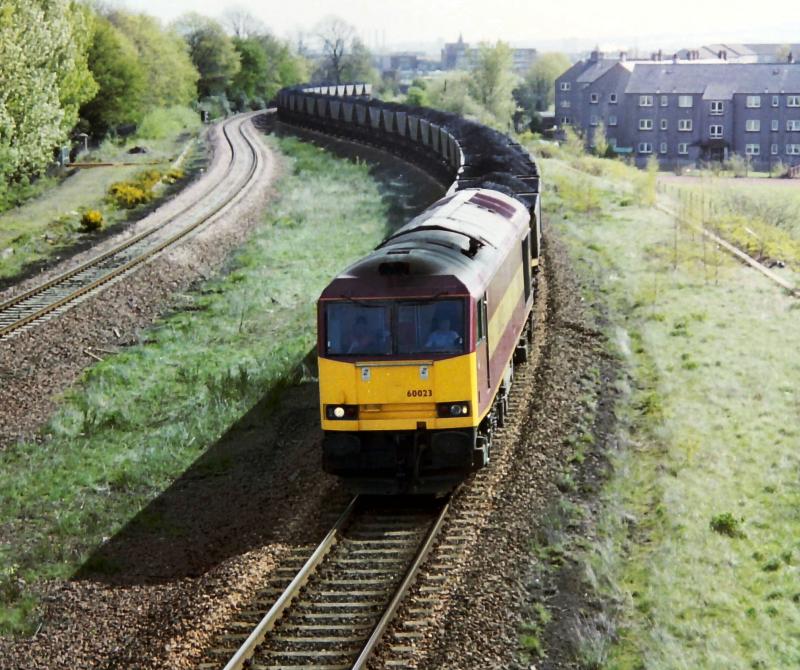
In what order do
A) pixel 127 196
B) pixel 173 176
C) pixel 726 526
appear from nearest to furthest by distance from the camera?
pixel 726 526 → pixel 127 196 → pixel 173 176

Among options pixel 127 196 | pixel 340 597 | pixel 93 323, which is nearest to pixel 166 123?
pixel 127 196

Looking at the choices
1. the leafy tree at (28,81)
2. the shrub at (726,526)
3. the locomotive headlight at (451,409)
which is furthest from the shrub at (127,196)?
the shrub at (726,526)

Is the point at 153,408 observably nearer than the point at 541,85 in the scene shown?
Yes

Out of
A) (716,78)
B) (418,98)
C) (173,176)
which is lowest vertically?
(173,176)

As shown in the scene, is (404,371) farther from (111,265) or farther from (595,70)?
(595,70)

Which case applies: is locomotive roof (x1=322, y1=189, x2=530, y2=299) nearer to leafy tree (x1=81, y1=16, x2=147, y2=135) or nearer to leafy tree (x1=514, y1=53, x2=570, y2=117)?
leafy tree (x1=81, y1=16, x2=147, y2=135)

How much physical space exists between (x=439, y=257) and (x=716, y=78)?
76.6 meters

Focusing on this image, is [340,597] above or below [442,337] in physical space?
below

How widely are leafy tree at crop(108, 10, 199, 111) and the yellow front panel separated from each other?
202 feet

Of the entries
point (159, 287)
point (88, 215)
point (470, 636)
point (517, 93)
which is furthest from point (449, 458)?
point (517, 93)

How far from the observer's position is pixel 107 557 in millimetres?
12500

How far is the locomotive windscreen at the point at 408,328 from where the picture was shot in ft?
41.2

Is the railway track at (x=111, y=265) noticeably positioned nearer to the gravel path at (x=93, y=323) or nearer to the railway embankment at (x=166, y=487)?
the gravel path at (x=93, y=323)

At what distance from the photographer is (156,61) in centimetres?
7675
